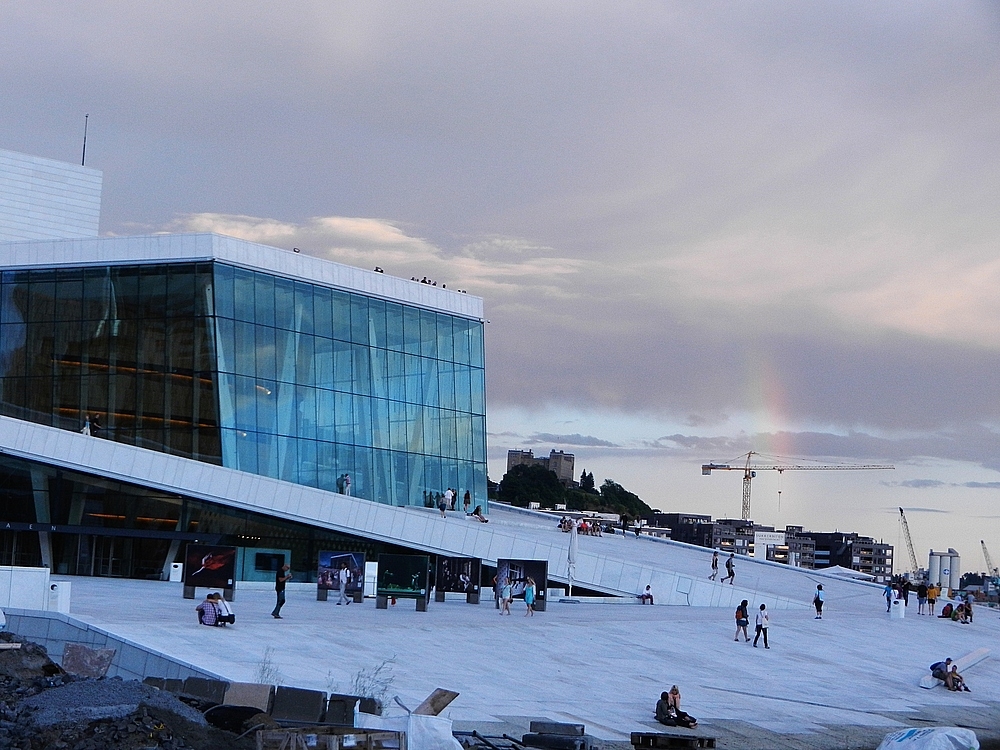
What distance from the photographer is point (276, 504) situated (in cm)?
4678

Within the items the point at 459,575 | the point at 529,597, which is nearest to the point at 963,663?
the point at 529,597

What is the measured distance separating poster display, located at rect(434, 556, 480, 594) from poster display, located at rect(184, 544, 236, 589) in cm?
940

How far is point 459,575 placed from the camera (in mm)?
41688

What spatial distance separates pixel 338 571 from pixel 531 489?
114961 mm

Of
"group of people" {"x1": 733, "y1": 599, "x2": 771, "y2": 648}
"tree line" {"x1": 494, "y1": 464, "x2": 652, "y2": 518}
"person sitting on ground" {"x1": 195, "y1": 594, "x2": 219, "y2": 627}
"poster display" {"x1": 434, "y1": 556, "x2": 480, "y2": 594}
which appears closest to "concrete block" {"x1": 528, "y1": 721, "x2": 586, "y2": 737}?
"person sitting on ground" {"x1": 195, "y1": 594, "x2": 219, "y2": 627}

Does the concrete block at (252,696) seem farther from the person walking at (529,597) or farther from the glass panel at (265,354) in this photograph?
the glass panel at (265,354)

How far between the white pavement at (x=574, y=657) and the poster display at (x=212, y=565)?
0.82 metres

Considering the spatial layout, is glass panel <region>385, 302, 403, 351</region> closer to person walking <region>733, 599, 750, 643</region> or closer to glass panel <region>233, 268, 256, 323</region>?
glass panel <region>233, 268, 256, 323</region>

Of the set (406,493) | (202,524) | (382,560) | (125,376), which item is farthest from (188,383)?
(382,560)

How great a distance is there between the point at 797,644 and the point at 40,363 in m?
30.3

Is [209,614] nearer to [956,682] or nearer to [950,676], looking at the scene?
[950,676]

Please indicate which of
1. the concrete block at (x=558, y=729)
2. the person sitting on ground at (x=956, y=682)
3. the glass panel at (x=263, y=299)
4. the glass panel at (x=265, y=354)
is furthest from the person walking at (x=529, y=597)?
the glass panel at (x=263, y=299)

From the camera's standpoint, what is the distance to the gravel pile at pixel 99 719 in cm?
1559

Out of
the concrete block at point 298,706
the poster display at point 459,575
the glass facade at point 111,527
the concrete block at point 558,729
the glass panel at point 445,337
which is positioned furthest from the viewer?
the glass panel at point 445,337
